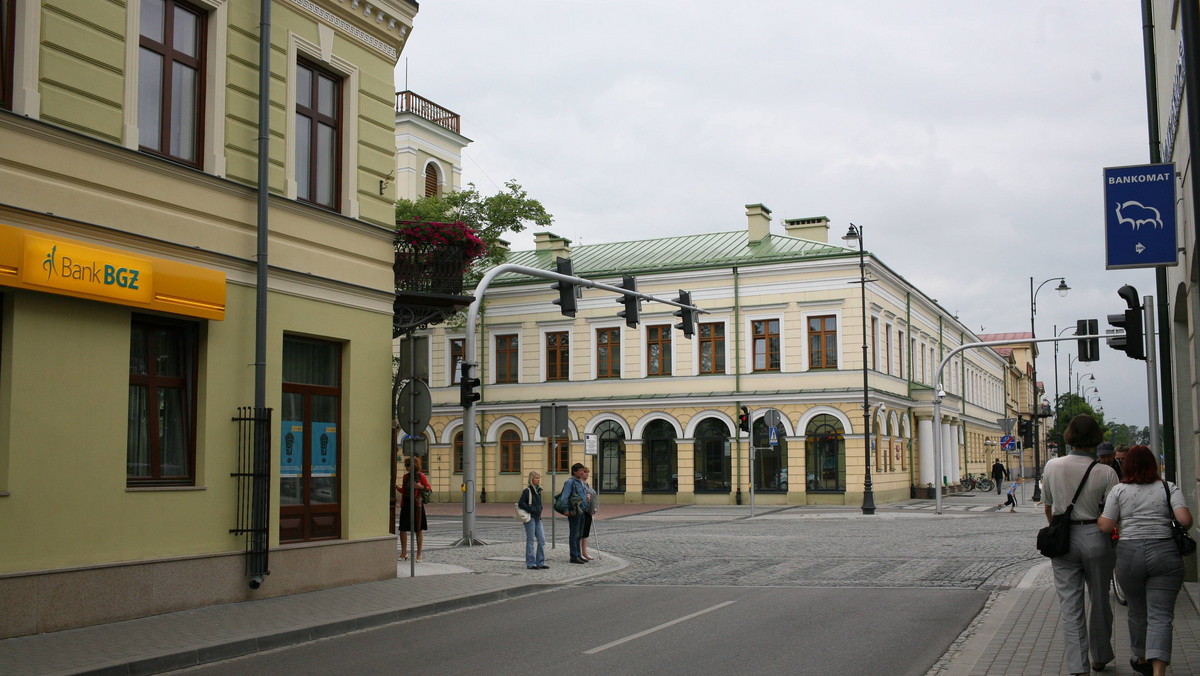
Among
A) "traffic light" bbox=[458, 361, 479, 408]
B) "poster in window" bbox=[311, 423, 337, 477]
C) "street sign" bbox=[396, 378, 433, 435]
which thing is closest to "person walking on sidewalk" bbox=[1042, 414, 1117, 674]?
"street sign" bbox=[396, 378, 433, 435]

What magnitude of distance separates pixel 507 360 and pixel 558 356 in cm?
251

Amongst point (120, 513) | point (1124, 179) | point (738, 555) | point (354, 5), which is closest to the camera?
point (1124, 179)

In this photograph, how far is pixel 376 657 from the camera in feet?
31.9

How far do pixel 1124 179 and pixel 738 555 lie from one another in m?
12.2

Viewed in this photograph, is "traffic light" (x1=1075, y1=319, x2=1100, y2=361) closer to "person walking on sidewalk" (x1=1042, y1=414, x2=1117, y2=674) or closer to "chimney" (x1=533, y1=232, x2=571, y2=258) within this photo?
"person walking on sidewalk" (x1=1042, y1=414, x2=1117, y2=674)

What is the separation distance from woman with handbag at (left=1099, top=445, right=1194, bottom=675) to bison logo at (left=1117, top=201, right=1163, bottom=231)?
8.11ft

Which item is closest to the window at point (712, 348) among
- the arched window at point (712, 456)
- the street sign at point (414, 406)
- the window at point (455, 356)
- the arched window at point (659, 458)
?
Answer: the arched window at point (712, 456)

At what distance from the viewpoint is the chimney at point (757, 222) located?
151ft

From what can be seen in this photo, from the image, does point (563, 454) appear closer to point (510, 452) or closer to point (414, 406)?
point (510, 452)

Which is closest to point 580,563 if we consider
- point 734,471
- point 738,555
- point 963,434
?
point 738,555

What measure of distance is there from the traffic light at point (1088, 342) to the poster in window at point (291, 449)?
16120 millimetres

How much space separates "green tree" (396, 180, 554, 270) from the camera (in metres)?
39.6

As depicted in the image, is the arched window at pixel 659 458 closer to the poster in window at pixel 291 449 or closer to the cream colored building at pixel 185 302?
the cream colored building at pixel 185 302

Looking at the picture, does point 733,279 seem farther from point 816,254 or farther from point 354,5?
point 354,5
